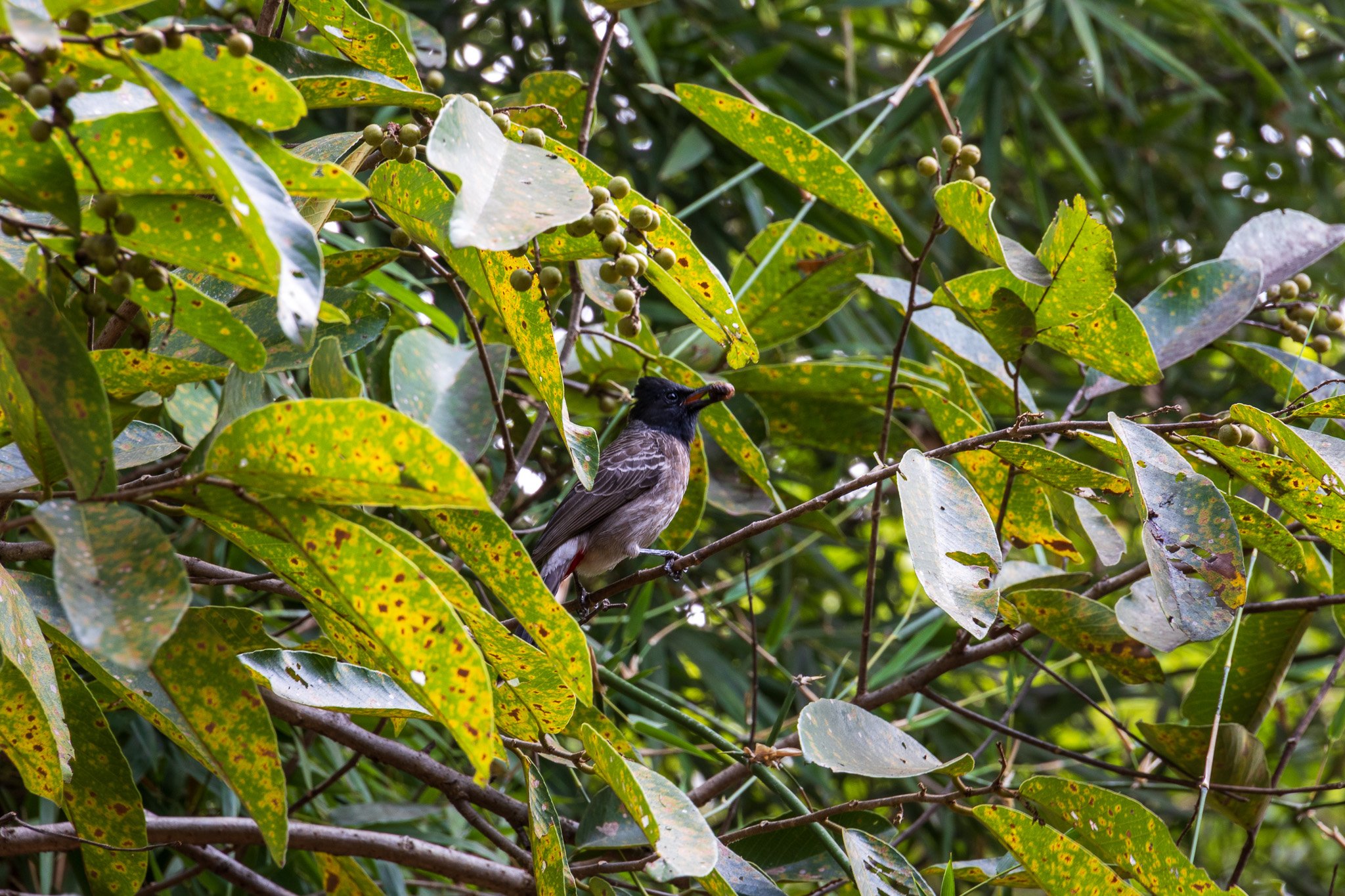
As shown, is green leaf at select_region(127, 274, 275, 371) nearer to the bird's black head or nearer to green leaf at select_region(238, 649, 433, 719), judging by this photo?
green leaf at select_region(238, 649, 433, 719)

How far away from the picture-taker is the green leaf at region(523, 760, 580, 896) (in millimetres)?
1607

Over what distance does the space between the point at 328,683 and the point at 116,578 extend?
567 millimetres

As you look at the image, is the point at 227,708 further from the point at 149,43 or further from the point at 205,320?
the point at 149,43

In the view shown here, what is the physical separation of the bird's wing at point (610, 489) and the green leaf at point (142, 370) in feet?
5.52

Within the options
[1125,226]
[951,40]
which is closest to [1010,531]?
[951,40]

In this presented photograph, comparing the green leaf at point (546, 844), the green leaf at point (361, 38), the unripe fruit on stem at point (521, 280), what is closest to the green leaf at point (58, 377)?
the unripe fruit on stem at point (521, 280)

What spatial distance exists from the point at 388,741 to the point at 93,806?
620 mm

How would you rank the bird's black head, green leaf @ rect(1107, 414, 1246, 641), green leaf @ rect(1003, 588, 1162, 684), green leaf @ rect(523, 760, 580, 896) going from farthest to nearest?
the bird's black head
green leaf @ rect(1003, 588, 1162, 684)
green leaf @ rect(523, 760, 580, 896)
green leaf @ rect(1107, 414, 1246, 641)

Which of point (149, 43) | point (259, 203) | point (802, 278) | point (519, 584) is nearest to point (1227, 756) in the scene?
point (802, 278)

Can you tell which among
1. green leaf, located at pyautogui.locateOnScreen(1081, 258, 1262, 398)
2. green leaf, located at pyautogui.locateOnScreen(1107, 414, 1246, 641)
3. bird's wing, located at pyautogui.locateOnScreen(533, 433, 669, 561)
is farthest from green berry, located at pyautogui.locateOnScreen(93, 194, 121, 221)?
bird's wing, located at pyautogui.locateOnScreen(533, 433, 669, 561)

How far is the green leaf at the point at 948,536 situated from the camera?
1.41m

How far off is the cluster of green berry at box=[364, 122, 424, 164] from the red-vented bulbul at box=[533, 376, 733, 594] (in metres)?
1.64

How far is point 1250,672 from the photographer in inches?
95.3

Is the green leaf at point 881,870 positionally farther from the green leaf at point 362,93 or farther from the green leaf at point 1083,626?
the green leaf at point 362,93
